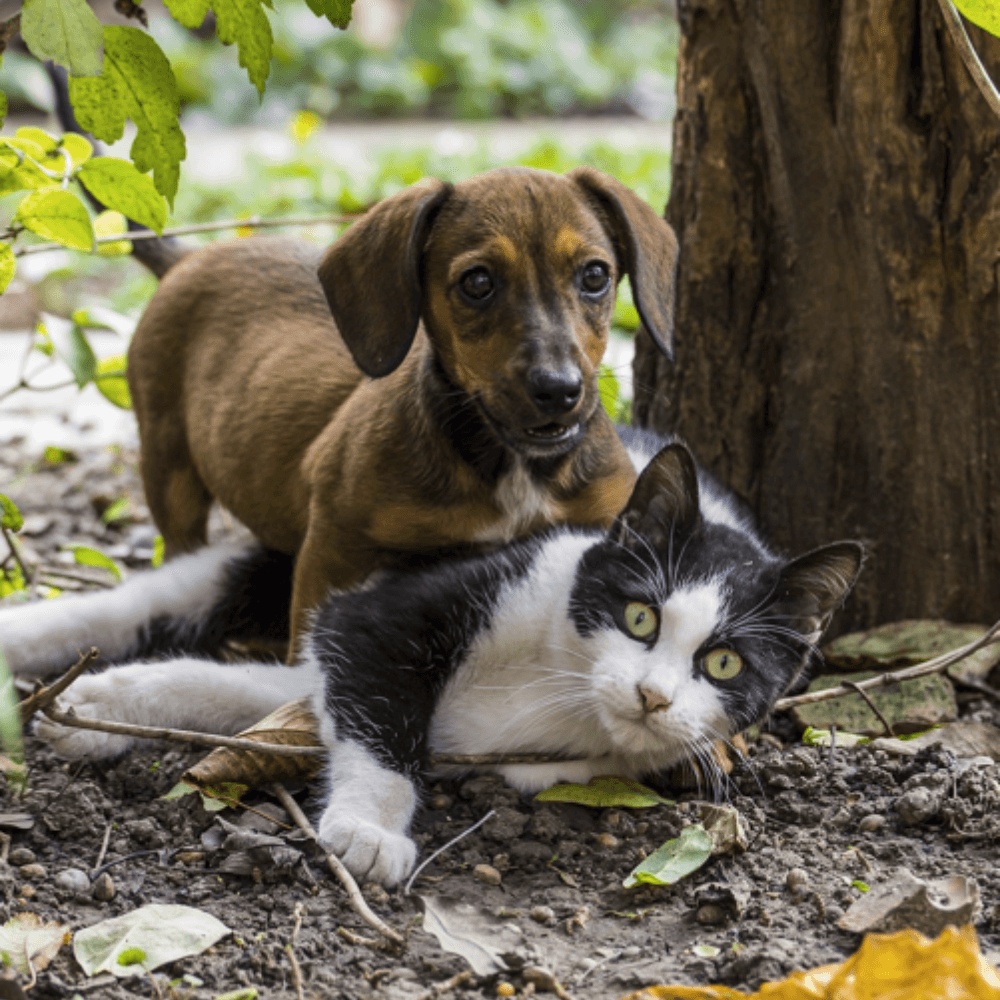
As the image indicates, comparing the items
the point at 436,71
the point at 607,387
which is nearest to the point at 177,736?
the point at 607,387

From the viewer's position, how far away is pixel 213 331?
3.45m

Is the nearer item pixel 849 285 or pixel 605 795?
pixel 605 795

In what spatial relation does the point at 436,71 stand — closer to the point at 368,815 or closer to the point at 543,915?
the point at 368,815

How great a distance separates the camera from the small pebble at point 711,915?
2051mm

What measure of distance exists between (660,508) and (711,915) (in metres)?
0.89

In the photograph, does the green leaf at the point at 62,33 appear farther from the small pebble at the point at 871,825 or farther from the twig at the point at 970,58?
the small pebble at the point at 871,825

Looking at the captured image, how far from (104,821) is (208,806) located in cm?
21

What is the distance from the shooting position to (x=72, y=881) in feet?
6.93

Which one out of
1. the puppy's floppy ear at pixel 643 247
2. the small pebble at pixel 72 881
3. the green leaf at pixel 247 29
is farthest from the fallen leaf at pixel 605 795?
the green leaf at pixel 247 29

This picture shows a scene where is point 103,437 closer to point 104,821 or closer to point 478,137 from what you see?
point 104,821

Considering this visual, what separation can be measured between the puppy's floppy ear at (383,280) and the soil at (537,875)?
0.97 m

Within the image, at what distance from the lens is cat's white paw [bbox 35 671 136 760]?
8.54 feet

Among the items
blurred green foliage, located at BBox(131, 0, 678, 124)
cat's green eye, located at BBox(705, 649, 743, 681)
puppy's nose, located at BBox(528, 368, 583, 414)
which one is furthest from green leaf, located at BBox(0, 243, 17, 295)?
blurred green foliage, located at BBox(131, 0, 678, 124)

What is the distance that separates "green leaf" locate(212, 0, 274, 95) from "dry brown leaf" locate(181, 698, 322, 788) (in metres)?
1.30
